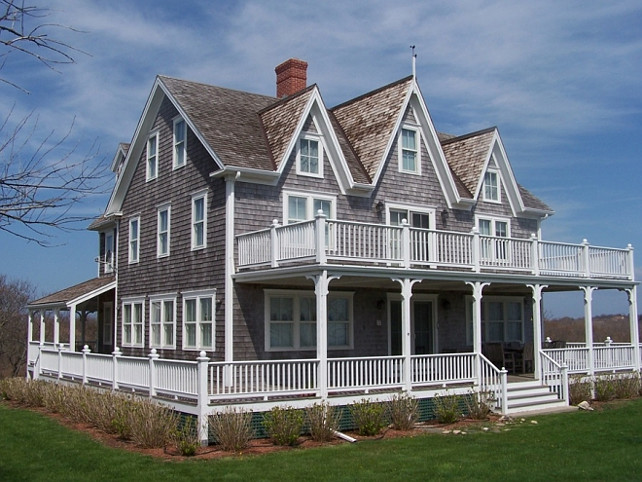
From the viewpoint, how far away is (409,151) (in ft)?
79.1

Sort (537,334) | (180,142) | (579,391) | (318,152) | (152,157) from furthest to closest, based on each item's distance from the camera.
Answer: (152,157), (180,142), (318,152), (537,334), (579,391)

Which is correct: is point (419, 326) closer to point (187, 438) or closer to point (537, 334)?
point (537, 334)

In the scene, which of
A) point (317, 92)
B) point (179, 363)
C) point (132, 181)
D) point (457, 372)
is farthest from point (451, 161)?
point (179, 363)

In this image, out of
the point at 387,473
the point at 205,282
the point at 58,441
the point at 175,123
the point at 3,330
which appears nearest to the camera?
the point at 387,473

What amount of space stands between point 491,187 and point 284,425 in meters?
14.2

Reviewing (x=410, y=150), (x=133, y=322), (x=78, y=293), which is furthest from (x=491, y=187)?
(x=78, y=293)

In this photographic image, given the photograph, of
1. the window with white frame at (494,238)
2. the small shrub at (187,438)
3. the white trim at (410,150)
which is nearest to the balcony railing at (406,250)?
the window with white frame at (494,238)

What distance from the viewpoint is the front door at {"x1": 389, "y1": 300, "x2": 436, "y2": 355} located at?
2344 centimetres

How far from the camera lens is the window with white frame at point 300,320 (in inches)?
816

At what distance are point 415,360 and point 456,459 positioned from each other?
17.9 ft

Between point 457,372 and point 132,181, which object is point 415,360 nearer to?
point 457,372

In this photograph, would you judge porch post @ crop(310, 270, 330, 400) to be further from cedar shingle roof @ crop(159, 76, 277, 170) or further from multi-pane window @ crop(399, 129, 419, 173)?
multi-pane window @ crop(399, 129, 419, 173)

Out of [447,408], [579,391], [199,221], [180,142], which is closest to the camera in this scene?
[447,408]

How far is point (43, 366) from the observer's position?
26516 millimetres
